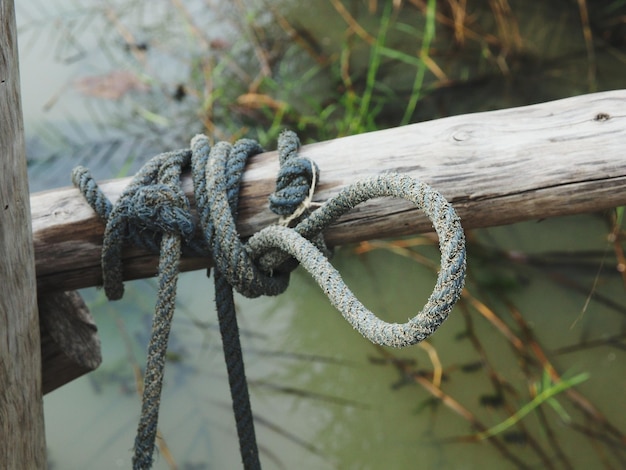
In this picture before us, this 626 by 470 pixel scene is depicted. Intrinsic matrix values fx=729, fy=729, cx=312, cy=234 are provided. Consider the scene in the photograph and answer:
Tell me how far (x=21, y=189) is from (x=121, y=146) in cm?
159

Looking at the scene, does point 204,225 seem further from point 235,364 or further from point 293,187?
point 235,364

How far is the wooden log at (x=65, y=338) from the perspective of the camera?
42.5 inches

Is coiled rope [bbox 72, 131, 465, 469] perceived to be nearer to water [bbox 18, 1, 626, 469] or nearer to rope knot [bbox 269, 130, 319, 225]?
rope knot [bbox 269, 130, 319, 225]

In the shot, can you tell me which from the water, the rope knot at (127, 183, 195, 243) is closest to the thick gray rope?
the rope knot at (127, 183, 195, 243)

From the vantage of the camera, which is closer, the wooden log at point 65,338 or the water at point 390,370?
the wooden log at point 65,338

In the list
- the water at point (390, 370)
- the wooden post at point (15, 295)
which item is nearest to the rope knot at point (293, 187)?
the wooden post at point (15, 295)

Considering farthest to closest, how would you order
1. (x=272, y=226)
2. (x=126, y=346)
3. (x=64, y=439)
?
(x=126, y=346)
(x=64, y=439)
(x=272, y=226)

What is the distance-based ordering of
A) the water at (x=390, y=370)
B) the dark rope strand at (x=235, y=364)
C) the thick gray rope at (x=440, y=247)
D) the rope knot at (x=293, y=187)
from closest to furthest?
the thick gray rope at (x=440, y=247)
the rope knot at (x=293, y=187)
the dark rope strand at (x=235, y=364)
the water at (x=390, y=370)

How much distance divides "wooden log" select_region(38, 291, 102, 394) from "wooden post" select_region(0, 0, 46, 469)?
166 mm

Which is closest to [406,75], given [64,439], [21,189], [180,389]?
[180,389]

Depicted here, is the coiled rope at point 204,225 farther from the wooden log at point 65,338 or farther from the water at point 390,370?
the water at point 390,370

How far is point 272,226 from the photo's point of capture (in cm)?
95

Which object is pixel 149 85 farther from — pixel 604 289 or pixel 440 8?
pixel 604 289

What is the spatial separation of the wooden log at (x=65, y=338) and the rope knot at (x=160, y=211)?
202mm
